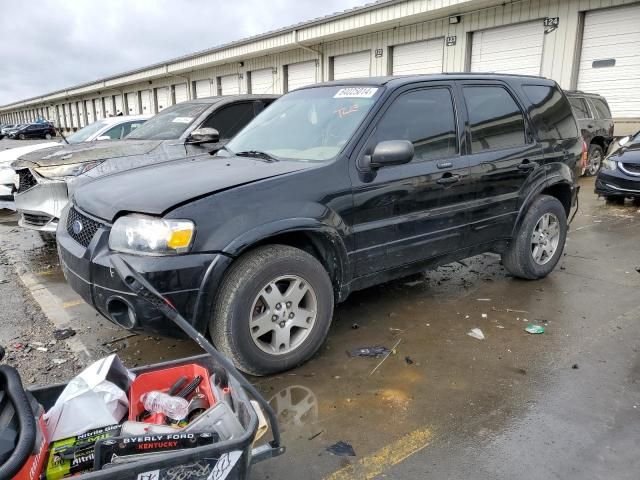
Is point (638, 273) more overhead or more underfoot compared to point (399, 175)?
more underfoot

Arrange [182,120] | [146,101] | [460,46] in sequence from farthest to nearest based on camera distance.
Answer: [146,101] → [460,46] → [182,120]

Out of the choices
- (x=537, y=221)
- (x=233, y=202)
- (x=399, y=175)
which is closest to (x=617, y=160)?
(x=537, y=221)

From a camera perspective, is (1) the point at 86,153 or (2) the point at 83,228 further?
(1) the point at 86,153

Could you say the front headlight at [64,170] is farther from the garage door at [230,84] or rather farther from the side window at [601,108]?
the garage door at [230,84]

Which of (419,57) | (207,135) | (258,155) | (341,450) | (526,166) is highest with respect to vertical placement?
(419,57)

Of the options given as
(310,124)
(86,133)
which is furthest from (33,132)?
(310,124)

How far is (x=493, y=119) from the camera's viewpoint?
4320mm

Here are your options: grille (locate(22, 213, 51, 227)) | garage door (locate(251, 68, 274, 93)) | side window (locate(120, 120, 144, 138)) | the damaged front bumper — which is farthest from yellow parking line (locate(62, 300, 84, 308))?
garage door (locate(251, 68, 274, 93))

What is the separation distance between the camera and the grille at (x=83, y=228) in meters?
3.13

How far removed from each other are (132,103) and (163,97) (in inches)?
252

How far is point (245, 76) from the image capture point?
23.9 metres

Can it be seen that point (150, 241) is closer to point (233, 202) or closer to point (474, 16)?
point (233, 202)

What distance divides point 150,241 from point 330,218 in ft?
3.67

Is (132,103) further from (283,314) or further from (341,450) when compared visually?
(341,450)
